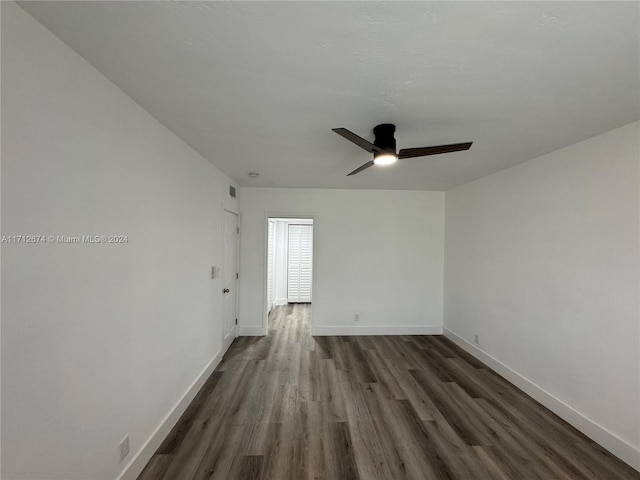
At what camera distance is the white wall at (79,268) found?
96 centimetres

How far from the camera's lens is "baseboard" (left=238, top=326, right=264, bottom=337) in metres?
4.20

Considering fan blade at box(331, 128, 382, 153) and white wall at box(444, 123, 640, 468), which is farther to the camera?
white wall at box(444, 123, 640, 468)

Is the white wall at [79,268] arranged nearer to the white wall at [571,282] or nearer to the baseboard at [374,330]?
the baseboard at [374,330]

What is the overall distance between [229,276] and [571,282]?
3.87 m

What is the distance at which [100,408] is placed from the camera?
54.6 inches

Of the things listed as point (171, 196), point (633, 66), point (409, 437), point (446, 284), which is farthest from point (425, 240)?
point (171, 196)

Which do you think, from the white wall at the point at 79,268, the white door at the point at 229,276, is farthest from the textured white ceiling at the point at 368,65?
the white door at the point at 229,276

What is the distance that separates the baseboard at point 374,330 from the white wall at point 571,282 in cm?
93

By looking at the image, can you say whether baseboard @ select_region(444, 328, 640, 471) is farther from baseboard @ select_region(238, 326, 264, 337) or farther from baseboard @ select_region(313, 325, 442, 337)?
baseboard @ select_region(238, 326, 264, 337)

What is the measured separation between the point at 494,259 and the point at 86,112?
13.1 ft

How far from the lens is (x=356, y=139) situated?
165cm

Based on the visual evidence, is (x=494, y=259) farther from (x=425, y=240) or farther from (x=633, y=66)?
(x=633, y=66)

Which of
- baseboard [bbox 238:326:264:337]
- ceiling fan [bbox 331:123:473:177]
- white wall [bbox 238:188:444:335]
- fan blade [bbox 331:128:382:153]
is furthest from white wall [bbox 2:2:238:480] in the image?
white wall [bbox 238:188:444:335]

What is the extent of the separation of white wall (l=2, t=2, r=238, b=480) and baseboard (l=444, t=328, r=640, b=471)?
345 cm
